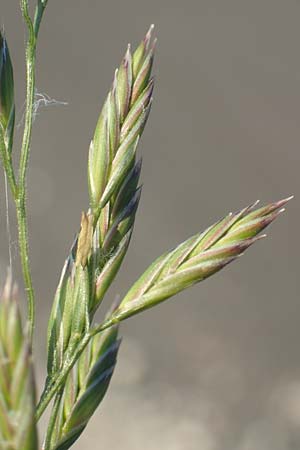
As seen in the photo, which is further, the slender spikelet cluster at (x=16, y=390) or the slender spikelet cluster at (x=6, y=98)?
the slender spikelet cluster at (x=6, y=98)

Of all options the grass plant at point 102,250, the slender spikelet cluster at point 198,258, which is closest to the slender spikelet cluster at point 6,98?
the grass plant at point 102,250

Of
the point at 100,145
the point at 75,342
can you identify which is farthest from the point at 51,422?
the point at 100,145

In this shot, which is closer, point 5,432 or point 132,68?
point 5,432

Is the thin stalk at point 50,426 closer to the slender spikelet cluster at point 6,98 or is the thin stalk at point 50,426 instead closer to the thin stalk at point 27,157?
the thin stalk at point 27,157

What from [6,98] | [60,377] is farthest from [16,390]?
[6,98]

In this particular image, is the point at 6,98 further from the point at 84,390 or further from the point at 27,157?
the point at 84,390

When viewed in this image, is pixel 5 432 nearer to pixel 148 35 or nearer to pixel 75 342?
pixel 75 342

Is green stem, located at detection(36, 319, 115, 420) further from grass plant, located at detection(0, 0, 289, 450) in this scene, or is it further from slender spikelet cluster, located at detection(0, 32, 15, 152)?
slender spikelet cluster, located at detection(0, 32, 15, 152)
